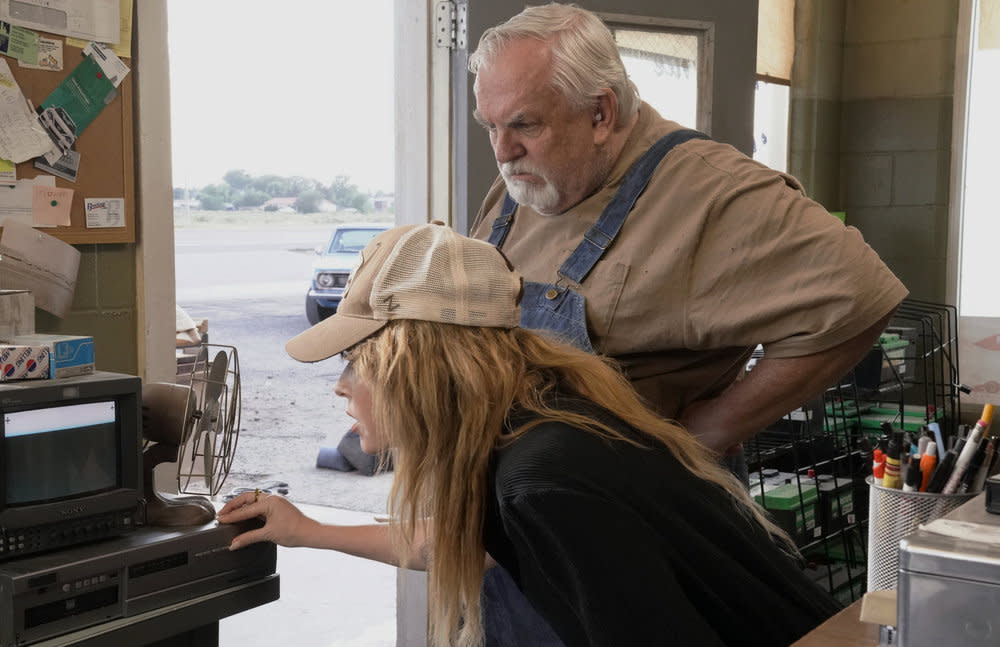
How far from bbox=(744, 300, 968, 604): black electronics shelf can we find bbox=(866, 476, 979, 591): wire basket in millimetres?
1498

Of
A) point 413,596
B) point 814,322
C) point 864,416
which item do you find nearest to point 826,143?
point 864,416

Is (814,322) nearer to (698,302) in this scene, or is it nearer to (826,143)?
(698,302)

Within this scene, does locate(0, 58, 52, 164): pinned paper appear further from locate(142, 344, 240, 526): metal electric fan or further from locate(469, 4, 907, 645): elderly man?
locate(469, 4, 907, 645): elderly man

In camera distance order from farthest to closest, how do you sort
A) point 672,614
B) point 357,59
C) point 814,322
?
1. point 357,59
2. point 814,322
3. point 672,614

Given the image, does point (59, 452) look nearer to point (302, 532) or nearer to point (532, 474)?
point (302, 532)

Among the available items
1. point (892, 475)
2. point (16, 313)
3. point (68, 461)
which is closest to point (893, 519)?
point (892, 475)

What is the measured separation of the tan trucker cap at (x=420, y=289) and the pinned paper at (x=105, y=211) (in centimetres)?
92

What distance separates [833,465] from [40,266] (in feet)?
8.10

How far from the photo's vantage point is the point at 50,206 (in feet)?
6.46

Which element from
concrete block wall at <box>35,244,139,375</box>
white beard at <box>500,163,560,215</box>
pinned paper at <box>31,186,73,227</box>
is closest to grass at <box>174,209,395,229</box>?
concrete block wall at <box>35,244,139,375</box>

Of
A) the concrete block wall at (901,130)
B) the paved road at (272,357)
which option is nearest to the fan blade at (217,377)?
the paved road at (272,357)

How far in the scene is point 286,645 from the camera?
3.56 metres

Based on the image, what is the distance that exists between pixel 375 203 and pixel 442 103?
7.94 m

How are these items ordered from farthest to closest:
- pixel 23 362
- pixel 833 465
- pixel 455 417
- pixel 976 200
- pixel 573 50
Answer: pixel 976 200 → pixel 833 465 → pixel 573 50 → pixel 23 362 → pixel 455 417
